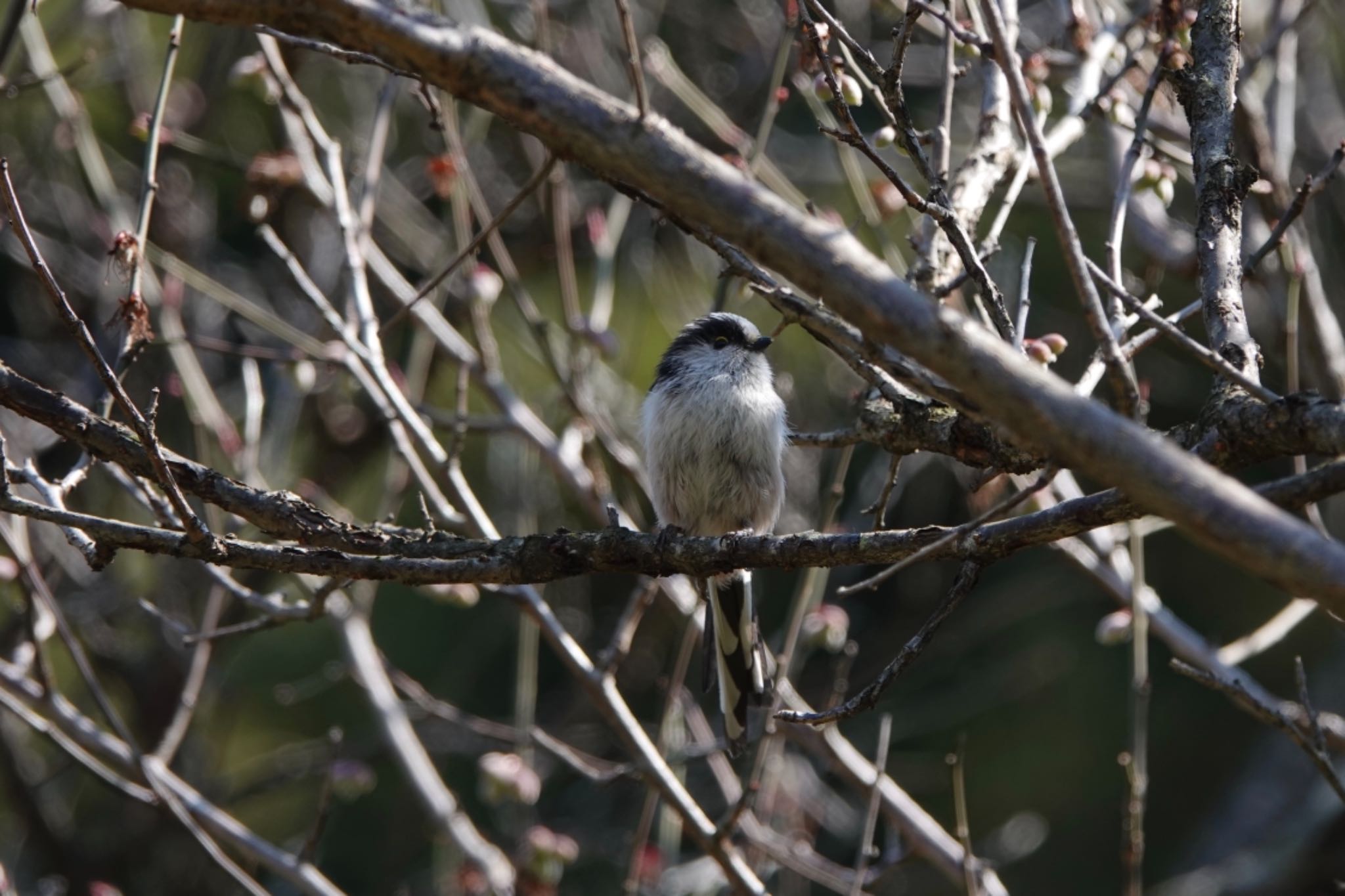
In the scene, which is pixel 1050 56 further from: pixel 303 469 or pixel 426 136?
pixel 303 469

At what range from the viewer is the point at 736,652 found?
14.4ft

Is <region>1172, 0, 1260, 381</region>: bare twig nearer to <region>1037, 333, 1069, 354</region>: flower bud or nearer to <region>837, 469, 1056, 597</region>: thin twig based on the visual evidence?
<region>1037, 333, 1069, 354</region>: flower bud

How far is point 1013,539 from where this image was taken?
7.84 feet

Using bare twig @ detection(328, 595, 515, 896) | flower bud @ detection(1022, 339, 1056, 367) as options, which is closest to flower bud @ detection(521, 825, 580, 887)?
bare twig @ detection(328, 595, 515, 896)

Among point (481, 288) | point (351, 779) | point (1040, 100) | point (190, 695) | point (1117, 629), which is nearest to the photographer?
point (1040, 100)

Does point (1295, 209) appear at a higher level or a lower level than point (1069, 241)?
higher

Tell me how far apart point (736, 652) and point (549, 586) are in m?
3.21

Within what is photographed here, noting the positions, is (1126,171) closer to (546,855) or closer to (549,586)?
(546,855)

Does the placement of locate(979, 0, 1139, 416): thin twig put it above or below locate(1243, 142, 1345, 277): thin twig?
below

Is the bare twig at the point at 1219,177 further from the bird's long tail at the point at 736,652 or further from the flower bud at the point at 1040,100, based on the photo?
the bird's long tail at the point at 736,652

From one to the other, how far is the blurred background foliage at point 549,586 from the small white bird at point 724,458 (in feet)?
5.78

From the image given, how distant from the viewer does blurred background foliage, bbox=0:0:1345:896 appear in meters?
6.85

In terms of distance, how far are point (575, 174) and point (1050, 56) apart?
3.92m

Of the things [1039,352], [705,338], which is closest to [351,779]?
[705,338]
